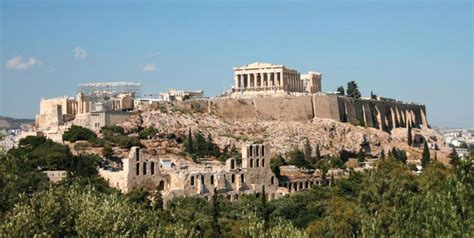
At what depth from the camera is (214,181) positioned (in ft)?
153

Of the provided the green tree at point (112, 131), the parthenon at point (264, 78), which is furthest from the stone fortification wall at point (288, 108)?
the green tree at point (112, 131)

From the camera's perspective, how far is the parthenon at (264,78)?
74.8 m

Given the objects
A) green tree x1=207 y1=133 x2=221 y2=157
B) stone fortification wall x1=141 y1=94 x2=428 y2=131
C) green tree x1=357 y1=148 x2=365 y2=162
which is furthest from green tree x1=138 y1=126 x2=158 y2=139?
green tree x1=357 y1=148 x2=365 y2=162

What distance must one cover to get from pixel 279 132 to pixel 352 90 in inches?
658

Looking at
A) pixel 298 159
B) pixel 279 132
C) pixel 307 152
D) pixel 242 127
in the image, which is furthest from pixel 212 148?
pixel 279 132

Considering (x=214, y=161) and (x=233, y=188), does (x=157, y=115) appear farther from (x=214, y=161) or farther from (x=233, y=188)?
(x=233, y=188)

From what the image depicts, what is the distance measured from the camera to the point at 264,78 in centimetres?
7575

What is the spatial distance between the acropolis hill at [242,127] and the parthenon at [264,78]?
90 mm

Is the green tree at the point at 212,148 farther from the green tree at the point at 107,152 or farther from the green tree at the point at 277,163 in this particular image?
the green tree at the point at 107,152

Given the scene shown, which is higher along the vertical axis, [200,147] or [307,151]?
[200,147]

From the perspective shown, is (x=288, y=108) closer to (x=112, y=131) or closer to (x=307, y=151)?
(x=307, y=151)

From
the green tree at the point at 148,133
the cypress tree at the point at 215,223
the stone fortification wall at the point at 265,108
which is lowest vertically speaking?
the cypress tree at the point at 215,223

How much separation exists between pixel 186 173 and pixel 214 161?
35.9 ft

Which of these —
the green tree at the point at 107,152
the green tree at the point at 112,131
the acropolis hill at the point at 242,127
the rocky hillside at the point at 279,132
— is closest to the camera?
the acropolis hill at the point at 242,127
